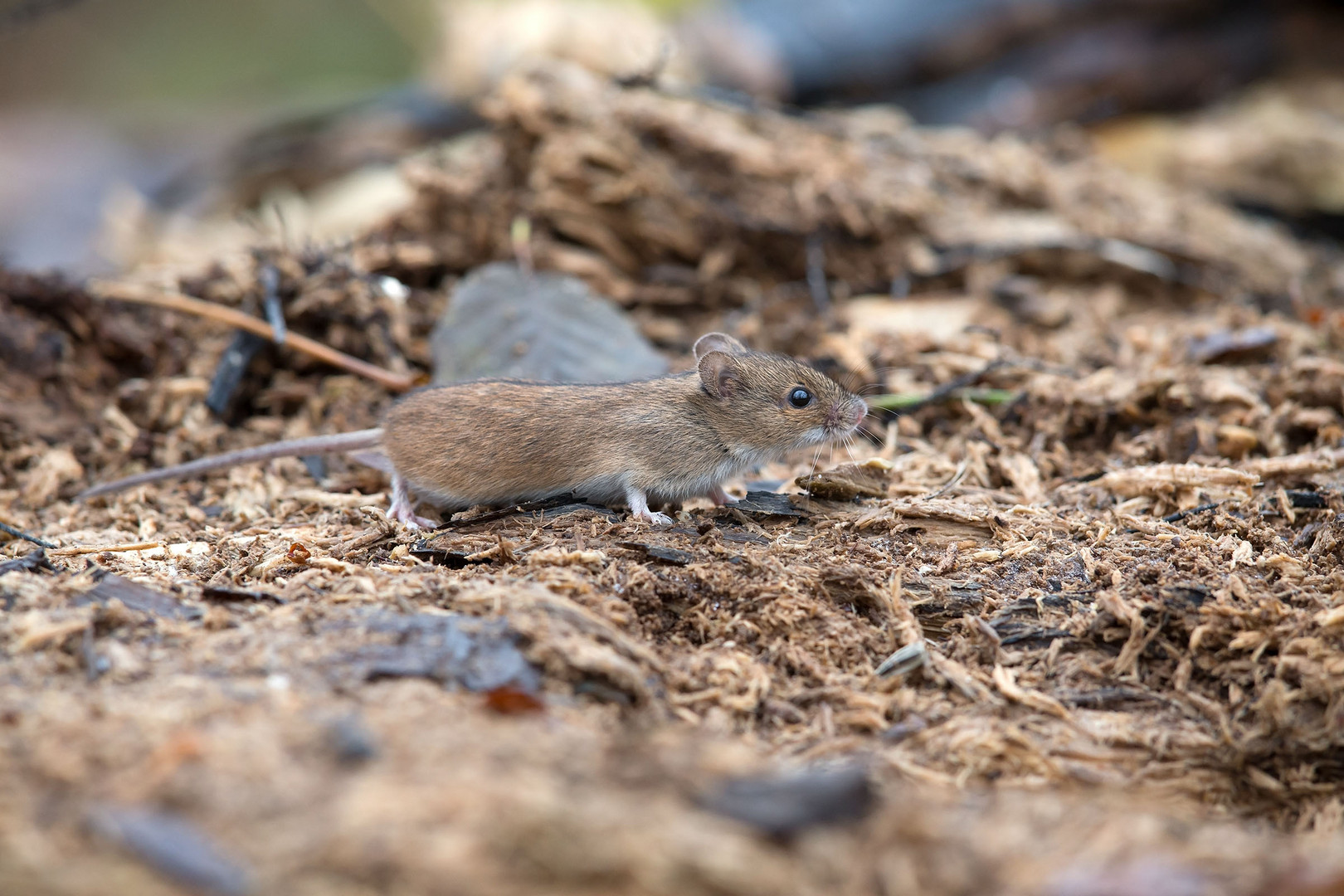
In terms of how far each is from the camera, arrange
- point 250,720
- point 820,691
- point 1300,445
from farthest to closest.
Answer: point 1300,445 → point 820,691 → point 250,720

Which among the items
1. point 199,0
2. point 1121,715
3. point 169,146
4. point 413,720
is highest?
point 199,0

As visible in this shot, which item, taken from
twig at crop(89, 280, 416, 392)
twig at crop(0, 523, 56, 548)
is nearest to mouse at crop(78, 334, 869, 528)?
twig at crop(0, 523, 56, 548)

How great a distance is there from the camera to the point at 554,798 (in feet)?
7.56

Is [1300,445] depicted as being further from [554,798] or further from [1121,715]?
[554,798]

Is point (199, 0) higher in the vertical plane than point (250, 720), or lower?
higher

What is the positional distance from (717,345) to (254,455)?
250 centimetres

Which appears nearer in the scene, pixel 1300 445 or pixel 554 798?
pixel 554 798

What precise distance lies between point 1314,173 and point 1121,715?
30.6ft

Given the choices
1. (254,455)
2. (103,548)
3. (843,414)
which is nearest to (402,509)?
(254,455)

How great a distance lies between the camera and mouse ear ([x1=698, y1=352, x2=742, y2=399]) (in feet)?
18.2

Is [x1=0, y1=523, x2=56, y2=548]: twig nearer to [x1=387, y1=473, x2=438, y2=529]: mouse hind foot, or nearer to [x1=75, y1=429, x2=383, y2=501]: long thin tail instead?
[x1=75, y1=429, x2=383, y2=501]: long thin tail

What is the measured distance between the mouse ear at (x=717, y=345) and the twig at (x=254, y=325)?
1.96 metres

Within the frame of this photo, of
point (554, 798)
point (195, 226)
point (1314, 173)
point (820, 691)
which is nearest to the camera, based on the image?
point (554, 798)

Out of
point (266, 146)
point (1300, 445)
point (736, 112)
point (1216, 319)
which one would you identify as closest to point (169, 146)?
point (266, 146)
